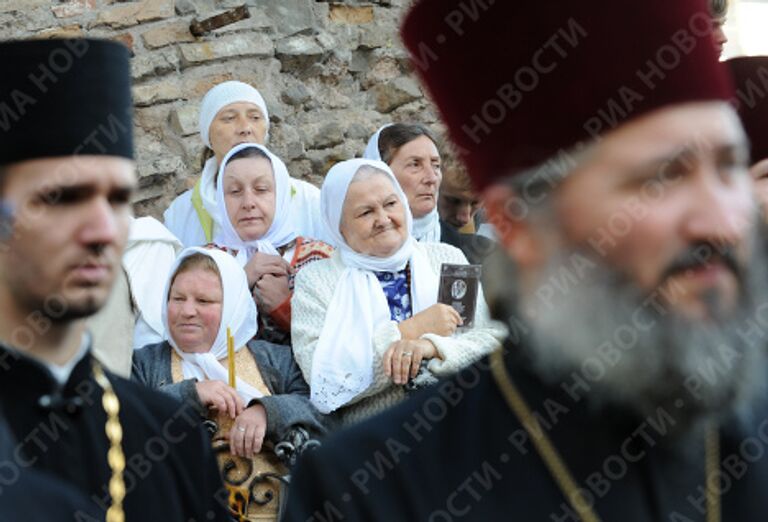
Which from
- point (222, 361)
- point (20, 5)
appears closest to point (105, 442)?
point (222, 361)

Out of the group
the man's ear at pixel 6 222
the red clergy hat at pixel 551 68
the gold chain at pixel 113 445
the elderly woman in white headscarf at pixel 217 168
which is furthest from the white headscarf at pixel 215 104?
the red clergy hat at pixel 551 68

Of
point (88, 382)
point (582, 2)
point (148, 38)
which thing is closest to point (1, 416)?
point (88, 382)

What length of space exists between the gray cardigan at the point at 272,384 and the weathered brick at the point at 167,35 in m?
2.76

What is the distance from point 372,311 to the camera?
4934 millimetres

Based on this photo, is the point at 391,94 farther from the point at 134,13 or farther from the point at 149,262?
the point at 149,262

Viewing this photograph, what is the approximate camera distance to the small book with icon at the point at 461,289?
191 inches

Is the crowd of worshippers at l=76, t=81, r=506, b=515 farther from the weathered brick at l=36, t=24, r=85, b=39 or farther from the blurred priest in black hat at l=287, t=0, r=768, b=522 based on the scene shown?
the blurred priest in black hat at l=287, t=0, r=768, b=522

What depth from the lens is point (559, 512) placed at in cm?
198

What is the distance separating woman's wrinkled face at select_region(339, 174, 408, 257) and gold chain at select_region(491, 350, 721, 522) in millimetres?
2976

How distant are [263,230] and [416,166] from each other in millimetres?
807

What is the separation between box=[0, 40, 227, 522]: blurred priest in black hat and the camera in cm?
247

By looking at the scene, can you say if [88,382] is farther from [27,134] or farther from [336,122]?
[336,122]

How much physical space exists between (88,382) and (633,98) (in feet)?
4.14

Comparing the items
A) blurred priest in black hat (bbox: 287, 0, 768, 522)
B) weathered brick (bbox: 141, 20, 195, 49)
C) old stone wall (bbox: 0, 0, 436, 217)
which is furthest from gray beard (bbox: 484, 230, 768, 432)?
weathered brick (bbox: 141, 20, 195, 49)
